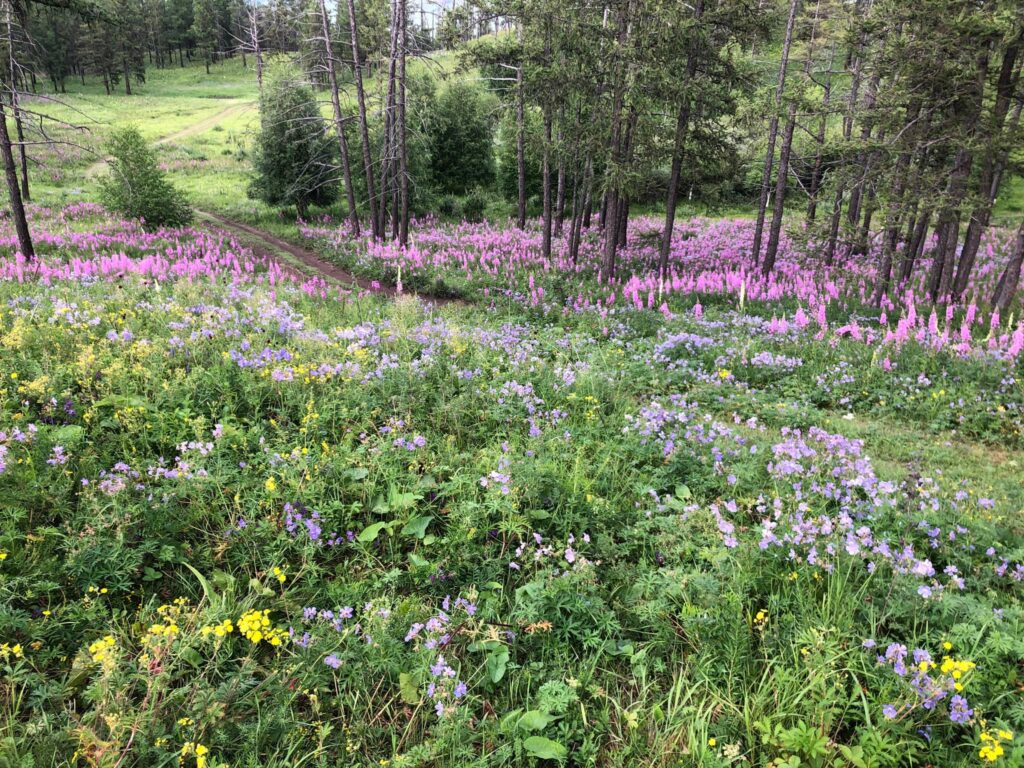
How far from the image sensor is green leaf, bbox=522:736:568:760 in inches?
110

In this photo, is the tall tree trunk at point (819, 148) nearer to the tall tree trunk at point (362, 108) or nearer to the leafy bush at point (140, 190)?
the tall tree trunk at point (362, 108)

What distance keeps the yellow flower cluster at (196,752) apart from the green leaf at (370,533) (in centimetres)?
156

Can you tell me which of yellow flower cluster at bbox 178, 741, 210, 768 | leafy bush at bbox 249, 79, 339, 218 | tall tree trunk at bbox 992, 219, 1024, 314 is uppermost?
leafy bush at bbox 249, 79, 339, 218

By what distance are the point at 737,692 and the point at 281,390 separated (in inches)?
181

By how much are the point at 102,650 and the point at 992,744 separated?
4.34 meters

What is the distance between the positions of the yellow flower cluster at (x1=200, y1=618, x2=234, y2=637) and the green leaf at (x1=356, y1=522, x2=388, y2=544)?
1009 millimetres

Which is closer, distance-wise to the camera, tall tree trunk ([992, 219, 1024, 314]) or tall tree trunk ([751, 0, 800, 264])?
tall tree trunk ([992, 219, 1024, 314])

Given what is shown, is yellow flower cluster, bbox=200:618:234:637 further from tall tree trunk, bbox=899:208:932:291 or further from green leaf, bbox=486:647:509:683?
tall tree trunk, bbox=899:208:932:291

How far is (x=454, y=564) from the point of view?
3.97 m

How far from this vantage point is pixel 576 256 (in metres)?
18.9

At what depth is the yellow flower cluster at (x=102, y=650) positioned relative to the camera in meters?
2.57

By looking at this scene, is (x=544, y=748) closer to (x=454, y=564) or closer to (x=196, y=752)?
(x=454, y=564)

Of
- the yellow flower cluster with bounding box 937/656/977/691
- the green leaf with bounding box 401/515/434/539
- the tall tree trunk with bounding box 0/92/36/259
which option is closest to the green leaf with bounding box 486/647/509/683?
the green leaf with bounding box 401/515/434/539

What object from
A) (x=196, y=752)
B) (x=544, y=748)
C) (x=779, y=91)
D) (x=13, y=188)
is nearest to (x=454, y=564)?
(x=544, y=748)
